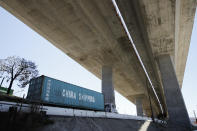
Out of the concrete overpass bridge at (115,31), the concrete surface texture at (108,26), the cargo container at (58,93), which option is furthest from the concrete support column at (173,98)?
the cargo container at (58,93)

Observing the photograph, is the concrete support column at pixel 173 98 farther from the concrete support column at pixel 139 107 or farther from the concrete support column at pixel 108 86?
the concrete support column at pixel 139 107

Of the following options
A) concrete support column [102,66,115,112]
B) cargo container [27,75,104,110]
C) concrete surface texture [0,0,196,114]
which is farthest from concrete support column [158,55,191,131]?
cargo container [27,75,104,110]

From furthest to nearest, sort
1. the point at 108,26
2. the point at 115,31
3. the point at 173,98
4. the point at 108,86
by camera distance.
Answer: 1. the point at 108,86
2. the point at 173,98
3. the point at 115,31
4. the point at 108,26

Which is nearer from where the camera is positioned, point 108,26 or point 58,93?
point 58,93

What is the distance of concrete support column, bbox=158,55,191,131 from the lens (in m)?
22.8

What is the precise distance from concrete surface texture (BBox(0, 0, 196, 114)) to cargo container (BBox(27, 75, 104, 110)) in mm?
10938

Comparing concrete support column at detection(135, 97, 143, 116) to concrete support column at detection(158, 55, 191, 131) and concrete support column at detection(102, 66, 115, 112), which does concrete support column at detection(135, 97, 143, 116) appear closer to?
concrete support column at detection(102, 66, 115, 112)

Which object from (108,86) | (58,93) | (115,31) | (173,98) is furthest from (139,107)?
(58,93)

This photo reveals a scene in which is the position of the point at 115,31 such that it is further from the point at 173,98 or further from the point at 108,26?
the point at 173,98

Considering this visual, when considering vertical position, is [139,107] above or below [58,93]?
below

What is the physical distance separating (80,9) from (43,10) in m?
5.54

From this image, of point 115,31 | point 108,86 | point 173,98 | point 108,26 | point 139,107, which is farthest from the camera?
point 139,107

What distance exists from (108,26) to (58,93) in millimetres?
14114

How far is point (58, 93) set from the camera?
14.5 metres
